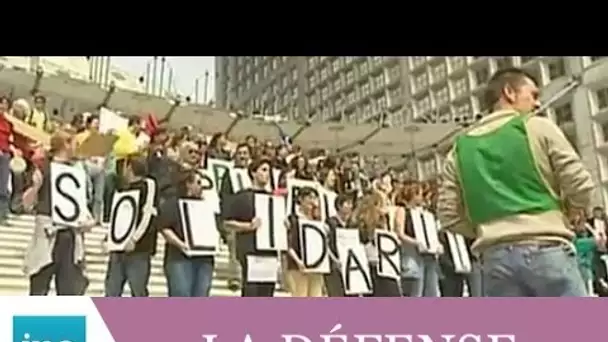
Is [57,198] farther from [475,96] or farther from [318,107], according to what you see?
[475,96]

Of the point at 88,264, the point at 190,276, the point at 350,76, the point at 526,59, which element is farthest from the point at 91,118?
the point at 526,59

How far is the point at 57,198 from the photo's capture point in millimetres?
2439

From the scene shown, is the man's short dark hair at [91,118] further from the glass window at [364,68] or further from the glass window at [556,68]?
the glass window at [556,68]

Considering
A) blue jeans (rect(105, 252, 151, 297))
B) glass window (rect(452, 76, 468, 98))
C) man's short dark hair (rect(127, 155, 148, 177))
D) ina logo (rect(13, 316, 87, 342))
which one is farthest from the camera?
glass window (rect(452, 76, 468, 98))

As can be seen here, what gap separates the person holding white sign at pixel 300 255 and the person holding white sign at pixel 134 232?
1.12 ft

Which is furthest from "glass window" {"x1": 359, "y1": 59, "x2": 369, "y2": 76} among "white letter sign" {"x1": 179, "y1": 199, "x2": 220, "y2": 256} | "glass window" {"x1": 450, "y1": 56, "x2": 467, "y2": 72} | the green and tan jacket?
"white letter sign" {"x1": 179, "y1": 199, "x2": 220, "y2": 256}

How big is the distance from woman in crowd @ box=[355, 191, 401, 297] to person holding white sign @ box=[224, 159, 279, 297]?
234mm

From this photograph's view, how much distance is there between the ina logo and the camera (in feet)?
7.45

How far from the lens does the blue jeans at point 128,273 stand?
2373 mm

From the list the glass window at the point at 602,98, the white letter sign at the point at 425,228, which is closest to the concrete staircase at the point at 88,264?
the white letter sign at the point at 425,228

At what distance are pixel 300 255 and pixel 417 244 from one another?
0.30m

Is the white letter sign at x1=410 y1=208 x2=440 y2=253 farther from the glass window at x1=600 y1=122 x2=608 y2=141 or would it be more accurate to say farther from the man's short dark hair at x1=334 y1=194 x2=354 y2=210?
the glass window at x1=600 y1=122 x2=608 y2=141
